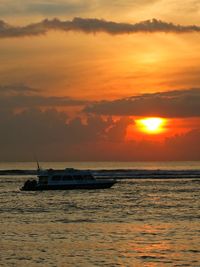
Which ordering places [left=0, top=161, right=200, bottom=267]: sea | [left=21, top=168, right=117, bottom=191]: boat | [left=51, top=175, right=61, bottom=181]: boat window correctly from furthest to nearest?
1. [left=51, top=175, right=61, bottom=181]: boat window
2. [left=21, top=168, right=117, bottom=191]: boat
3. [left=0, top=161, right=200, bottom=267]: sea

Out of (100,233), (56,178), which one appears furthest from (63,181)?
(100,233)

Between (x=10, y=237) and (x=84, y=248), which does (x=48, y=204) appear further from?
(x=84, y=248)

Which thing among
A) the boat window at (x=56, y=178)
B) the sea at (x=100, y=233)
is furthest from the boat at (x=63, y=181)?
the sea at (x=100, y=233)

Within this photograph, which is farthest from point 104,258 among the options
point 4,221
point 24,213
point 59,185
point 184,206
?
point 59,185

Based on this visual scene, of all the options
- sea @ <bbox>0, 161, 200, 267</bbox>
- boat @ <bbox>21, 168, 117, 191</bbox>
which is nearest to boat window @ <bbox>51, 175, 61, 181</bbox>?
boat @ <bbox>21, 168, 117, 191</bbox>

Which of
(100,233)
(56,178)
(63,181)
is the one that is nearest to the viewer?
(100,233)

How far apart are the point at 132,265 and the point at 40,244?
8795mm

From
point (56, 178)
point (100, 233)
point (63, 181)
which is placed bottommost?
point (100, 233)

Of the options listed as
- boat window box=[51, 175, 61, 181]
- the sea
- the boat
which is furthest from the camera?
boat window box=[51, 175, 61, 181]

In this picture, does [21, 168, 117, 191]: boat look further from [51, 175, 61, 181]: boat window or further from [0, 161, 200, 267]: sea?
[0, 161, 200, 267]: sea

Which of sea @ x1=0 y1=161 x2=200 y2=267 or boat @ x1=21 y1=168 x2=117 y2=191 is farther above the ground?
boat @ x1=21 y1=168 x2=117 y2=191

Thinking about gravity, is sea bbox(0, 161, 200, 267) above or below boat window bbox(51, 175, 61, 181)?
below

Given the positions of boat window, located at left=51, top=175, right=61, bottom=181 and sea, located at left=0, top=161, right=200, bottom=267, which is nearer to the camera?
sea, located at left=0, top=161, right=200, bottom=267

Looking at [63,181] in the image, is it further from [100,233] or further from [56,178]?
[100,233]
